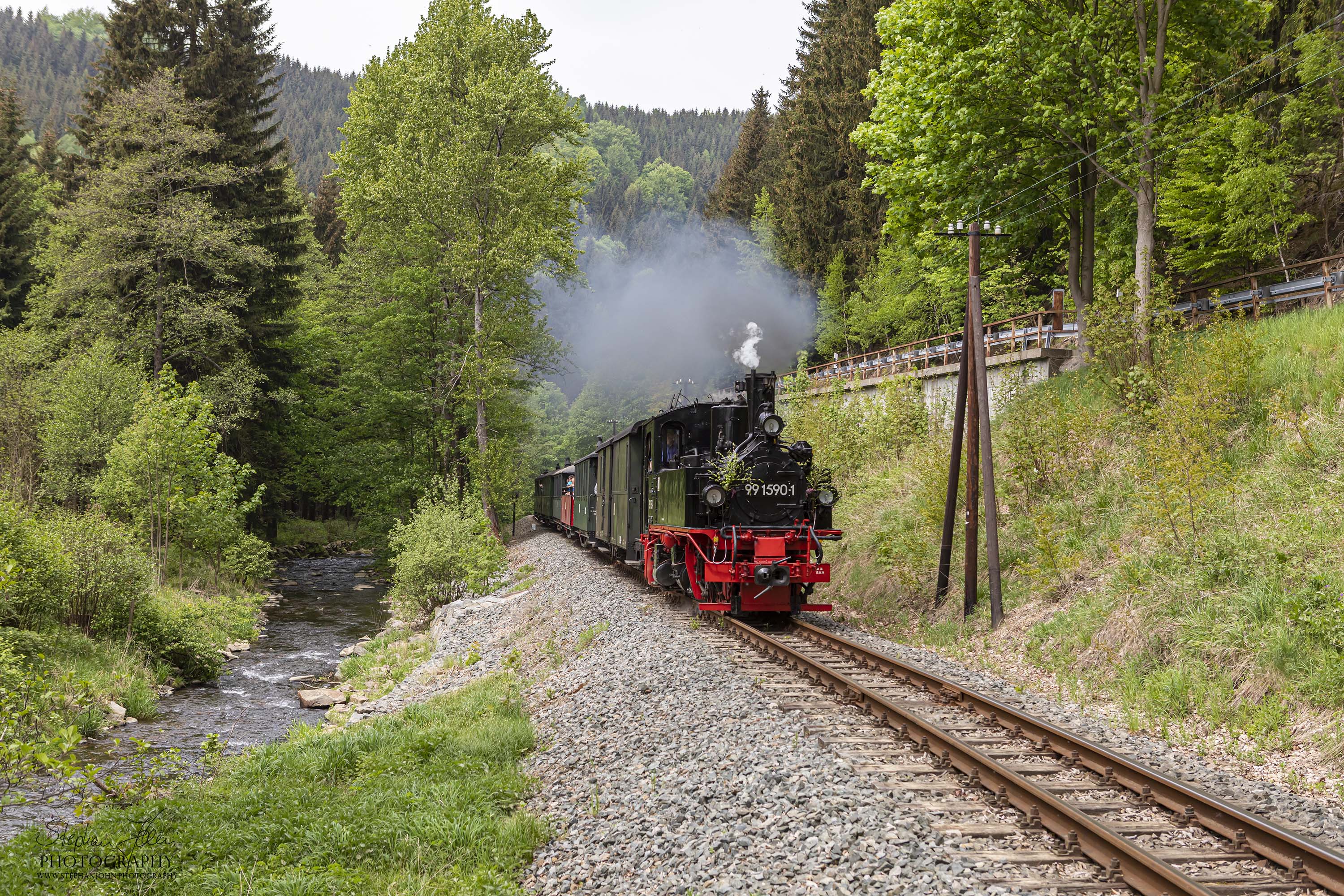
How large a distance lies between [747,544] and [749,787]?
6016 mm

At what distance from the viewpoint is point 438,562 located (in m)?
20.1

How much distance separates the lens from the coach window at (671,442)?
46.9 feet

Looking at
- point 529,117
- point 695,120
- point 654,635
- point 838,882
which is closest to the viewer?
point 838,882

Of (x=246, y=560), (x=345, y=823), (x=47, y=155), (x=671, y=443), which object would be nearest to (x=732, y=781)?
(x=345, y=823)

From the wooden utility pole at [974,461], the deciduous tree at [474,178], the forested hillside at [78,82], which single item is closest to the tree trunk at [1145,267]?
the wooden utility pole at [974,461]

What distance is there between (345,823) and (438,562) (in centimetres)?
1382

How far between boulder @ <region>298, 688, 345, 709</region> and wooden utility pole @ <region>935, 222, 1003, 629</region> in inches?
407

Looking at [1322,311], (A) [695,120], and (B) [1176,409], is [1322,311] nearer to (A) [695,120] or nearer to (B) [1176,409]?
(B) [1176,409]

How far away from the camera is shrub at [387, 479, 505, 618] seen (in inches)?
790

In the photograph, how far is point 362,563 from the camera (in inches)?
1372

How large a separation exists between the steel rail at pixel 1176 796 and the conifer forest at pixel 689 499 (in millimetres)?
43

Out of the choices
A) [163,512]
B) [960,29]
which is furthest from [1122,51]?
[163,512]

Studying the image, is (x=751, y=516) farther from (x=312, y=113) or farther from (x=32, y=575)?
(x=312, y=113)

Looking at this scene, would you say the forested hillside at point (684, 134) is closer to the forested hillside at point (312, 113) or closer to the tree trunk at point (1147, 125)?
the forested hillside at point (312, 113)
